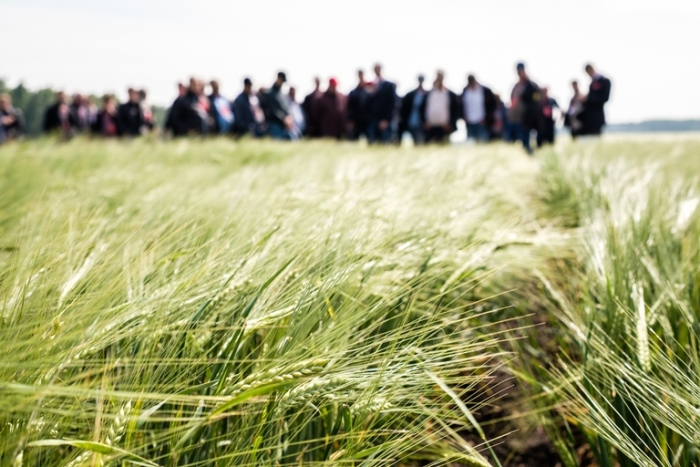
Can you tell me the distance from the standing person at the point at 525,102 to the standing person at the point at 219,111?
5.16 m

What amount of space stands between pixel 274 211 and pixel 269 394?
3.49 ft

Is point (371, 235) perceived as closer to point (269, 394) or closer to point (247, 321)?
point (247, 321)

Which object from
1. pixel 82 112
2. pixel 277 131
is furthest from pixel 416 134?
pixel 82 112

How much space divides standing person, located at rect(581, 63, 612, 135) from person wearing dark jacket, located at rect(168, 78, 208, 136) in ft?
21.8

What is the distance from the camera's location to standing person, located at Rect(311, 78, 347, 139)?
1141 centimetres

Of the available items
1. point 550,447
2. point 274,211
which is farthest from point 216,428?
point 550,447

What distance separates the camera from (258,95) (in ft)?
39.7

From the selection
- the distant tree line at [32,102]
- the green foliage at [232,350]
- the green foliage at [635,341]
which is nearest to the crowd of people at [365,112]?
the green foliage at [635,341]

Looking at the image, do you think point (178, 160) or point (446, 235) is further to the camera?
point (178, 160)

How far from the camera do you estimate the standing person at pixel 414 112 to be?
1113 cm

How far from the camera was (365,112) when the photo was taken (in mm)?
11672

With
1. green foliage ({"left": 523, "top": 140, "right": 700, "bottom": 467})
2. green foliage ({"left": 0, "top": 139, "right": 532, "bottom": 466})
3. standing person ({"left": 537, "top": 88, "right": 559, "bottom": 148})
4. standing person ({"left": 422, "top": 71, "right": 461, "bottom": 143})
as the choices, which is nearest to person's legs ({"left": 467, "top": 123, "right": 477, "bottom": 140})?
standing person ({"left": 422, "top": 71, "right": 461, "bottom": 143})

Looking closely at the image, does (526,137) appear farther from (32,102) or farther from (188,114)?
(32,102)

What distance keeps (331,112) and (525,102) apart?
337 centimetres
